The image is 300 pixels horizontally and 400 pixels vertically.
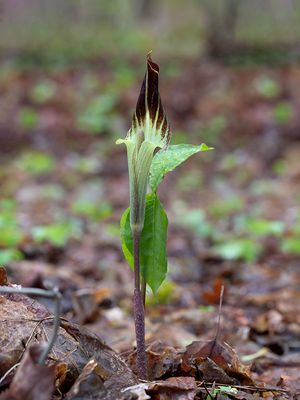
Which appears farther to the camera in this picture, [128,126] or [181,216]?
[128,126]

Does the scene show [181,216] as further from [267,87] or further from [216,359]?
[267,87]


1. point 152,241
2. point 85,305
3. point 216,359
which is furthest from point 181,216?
point 152,241

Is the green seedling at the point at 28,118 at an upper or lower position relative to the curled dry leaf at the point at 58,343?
lower

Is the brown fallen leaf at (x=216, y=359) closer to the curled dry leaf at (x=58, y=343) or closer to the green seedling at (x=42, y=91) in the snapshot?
the curled dry leaf at (x=58, y=343)

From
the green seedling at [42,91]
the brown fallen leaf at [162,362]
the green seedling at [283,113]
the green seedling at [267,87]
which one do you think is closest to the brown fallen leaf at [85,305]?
the brown fallen leaf at [162,362]

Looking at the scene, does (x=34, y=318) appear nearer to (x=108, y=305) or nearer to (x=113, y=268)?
(x=108, y=305)

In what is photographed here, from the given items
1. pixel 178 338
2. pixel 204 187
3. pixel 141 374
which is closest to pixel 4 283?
pixel 141 374
